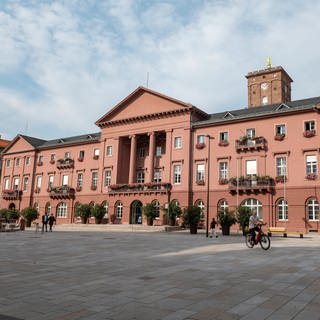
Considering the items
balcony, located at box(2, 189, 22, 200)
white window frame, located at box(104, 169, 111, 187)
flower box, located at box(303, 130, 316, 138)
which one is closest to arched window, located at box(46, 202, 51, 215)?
balcony, located at box(2, 189, 22, 200)

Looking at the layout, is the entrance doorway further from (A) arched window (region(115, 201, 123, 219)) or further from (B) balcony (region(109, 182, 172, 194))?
(A) arched window (region(115, 201, 123, 219))

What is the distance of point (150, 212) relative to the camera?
43906 millimetres

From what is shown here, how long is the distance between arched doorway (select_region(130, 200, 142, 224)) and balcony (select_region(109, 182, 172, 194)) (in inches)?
70.9

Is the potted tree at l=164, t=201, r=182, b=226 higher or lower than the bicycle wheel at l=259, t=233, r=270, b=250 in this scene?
higher

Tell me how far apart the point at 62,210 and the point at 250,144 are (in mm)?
31726

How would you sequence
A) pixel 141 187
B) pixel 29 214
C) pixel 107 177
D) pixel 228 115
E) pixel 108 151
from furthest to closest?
pixel 108 151 → pixel 29 214 → pixel 107 177 → pixel 141 187 → pixel 228 115

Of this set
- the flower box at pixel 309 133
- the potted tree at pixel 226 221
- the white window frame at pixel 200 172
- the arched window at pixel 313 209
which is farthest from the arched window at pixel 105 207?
the flower box at pixel 309 133

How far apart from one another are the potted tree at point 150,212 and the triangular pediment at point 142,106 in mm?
12499

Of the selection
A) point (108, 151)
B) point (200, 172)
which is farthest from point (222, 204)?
point (108, 151)

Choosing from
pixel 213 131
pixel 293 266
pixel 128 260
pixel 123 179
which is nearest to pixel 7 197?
pixel 123 179

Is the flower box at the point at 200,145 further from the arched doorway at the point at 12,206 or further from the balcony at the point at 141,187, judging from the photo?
the arched doorway at the point at 12,206

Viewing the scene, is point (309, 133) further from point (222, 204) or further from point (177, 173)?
point (177, 173)

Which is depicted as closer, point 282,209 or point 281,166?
point 282,209

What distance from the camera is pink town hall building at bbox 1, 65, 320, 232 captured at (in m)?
38.6
